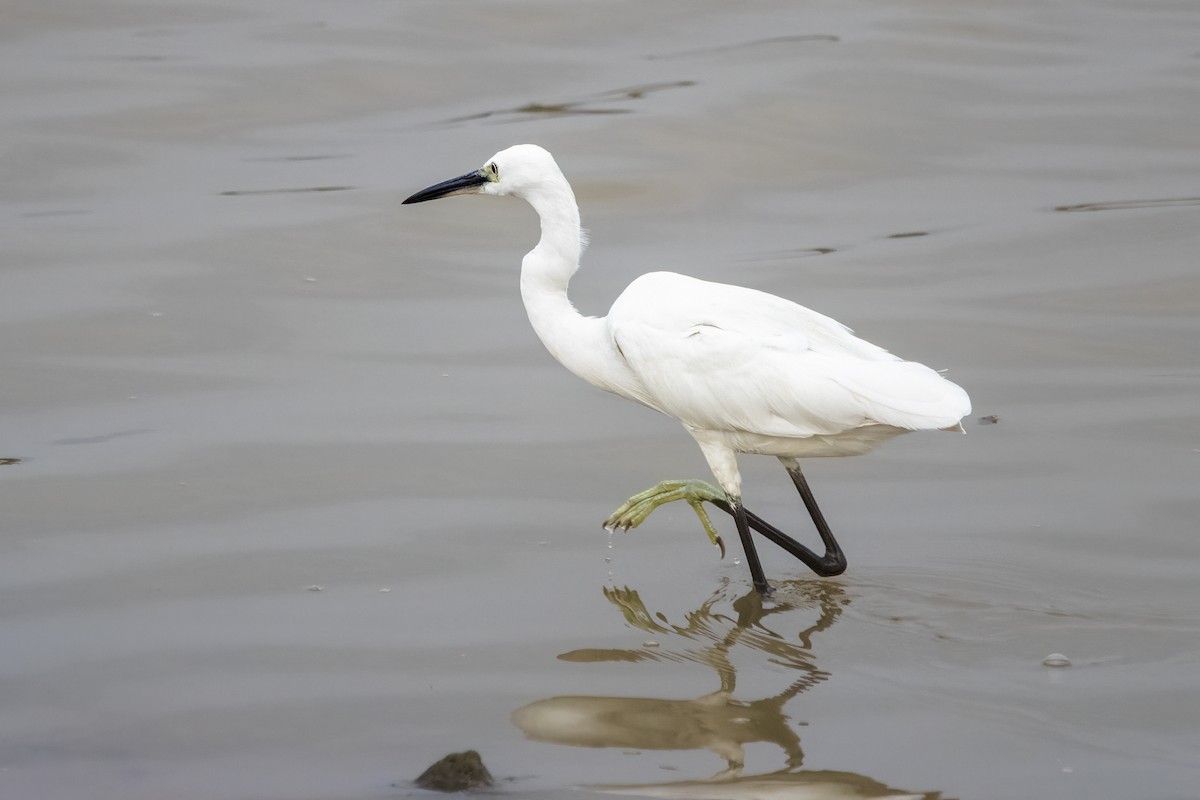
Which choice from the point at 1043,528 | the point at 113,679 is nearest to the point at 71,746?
the point at 113,679

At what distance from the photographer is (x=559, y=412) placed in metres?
7.55

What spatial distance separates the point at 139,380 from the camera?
7629mm

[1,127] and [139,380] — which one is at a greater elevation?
[1,127]

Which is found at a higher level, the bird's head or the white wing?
the bird's head

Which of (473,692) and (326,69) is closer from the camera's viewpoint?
(473,692)

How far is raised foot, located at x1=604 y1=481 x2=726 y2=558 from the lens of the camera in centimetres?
591

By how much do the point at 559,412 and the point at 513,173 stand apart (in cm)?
182

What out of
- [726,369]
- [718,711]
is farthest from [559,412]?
[718,711]

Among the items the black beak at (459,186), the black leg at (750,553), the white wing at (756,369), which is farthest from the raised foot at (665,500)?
the black beak at (459,186)

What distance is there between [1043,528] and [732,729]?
2.25 m

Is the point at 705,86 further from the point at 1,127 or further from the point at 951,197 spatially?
the point at 1,127

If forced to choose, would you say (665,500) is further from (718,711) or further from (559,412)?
(559,412)

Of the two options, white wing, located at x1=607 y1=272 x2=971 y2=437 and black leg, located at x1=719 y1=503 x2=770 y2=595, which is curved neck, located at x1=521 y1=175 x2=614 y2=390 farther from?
black leg, located at x1=719 y1=503 x2=770 y2=595

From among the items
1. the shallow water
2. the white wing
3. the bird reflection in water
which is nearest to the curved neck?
the white wing
